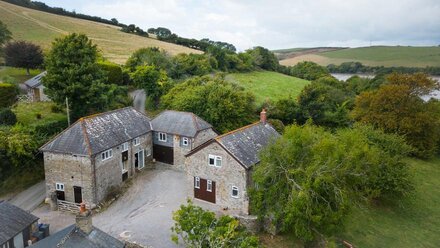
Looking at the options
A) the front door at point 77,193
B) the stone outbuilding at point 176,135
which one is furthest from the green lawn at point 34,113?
the stone outbuilding at point 176,135

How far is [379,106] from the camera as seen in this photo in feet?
175

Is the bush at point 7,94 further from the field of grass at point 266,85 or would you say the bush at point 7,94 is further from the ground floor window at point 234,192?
the field of grass at point 266,85

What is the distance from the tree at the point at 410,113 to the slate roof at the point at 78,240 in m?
43.5

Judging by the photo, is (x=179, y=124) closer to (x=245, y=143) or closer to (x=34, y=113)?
(x=245, y=143)

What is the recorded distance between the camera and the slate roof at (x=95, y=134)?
30.8 metres

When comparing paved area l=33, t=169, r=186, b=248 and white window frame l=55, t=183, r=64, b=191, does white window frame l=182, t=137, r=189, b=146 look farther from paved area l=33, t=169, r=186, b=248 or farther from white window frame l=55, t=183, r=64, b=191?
white window frame l=55, t=183, r=64, b=191

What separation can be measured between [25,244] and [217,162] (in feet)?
50.5

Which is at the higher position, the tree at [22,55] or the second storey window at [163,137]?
the tree at [22,55]

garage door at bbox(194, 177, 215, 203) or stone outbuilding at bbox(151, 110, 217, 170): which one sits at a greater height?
stone outbuilding at bbox(151, 110, 217, 170)

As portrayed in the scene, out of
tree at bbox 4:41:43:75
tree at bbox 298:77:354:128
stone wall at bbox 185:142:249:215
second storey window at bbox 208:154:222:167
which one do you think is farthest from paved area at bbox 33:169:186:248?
tree at bbox 4:41:43:75

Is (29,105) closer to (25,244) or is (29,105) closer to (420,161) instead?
(25,244)

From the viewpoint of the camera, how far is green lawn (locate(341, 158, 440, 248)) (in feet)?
101

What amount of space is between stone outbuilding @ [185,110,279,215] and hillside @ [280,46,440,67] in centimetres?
10552

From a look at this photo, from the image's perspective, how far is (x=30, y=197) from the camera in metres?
32.9
